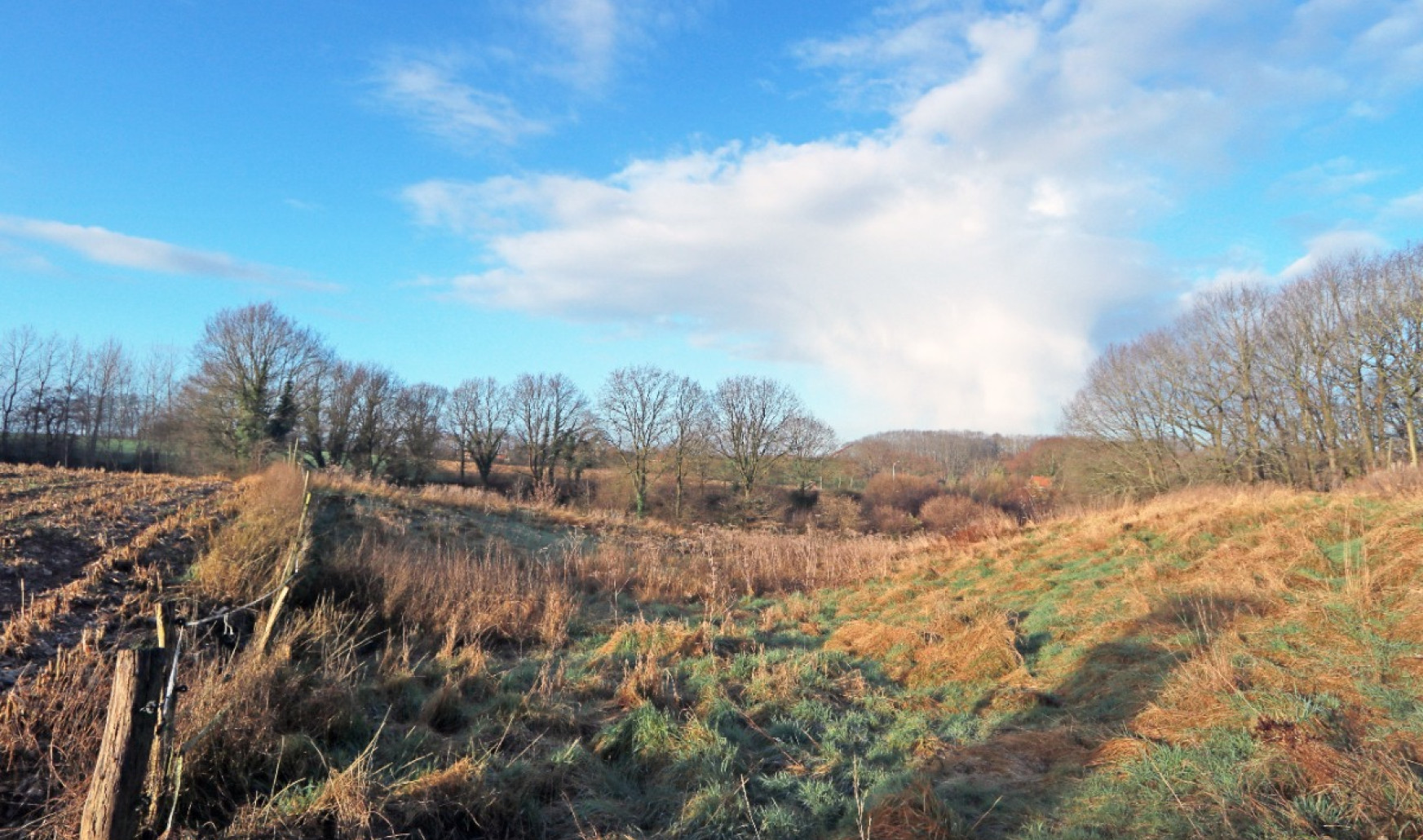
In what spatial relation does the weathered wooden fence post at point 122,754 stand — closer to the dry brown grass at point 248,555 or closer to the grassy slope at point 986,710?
the grassy slope at point 986,710

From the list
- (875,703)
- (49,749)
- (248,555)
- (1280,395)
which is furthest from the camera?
(1280,395)

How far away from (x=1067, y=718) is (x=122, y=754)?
249 inches

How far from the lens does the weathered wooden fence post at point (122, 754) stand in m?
2.86

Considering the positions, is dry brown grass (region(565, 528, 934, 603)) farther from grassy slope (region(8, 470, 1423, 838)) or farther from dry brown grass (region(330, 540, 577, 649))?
dry brown grass (region(330, 540, 577, 649))

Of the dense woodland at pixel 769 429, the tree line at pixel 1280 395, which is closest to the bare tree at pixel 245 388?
the dense woodland at pixel 769 429

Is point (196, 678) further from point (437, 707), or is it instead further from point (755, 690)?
point (755, 690)

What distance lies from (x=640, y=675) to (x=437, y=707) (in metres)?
1.95

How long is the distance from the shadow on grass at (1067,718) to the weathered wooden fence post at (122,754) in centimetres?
421

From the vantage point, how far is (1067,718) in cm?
596

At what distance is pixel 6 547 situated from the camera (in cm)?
800

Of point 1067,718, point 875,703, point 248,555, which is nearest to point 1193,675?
point 1067,718

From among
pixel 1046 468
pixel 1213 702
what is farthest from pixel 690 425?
pixel 1213 702

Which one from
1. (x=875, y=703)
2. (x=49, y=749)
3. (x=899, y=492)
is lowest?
(x=875, y=703)

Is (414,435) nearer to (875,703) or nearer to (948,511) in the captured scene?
(948,511)
